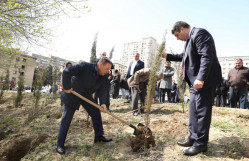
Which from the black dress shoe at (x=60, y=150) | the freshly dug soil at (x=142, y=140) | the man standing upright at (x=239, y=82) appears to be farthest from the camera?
the man standing upright at (x=239, y=82)

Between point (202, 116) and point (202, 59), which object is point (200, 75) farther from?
point (202, 116)

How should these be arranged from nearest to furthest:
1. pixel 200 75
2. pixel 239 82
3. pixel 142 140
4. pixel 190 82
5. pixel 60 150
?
pixel 200 75, pixel 190 82, pixel 142 140, pixel 60 150, pixel 239 82

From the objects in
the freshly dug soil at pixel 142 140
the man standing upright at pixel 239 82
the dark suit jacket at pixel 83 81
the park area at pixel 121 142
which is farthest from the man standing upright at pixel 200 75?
the man standing upright at pixel 239 82

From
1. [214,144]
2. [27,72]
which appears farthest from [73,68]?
[27,72]

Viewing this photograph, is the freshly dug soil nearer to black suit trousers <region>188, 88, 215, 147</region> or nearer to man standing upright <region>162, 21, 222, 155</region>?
man standing upright <region>162, 21, 222, 155</region>

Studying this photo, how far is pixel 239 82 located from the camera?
20.0 ft

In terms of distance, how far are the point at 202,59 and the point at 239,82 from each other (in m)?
4.61

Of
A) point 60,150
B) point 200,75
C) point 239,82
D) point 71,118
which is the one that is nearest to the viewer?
point 200,75

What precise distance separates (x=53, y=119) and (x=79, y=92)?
3.00 m

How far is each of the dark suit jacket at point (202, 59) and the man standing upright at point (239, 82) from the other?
4226mm

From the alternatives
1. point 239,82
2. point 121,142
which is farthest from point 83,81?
point 239,82

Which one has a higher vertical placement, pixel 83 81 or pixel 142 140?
pixel 83 81

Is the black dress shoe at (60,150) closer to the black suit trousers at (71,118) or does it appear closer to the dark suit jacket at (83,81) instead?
the black suit trousers at (71,118)

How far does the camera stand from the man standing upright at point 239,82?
6.05m
